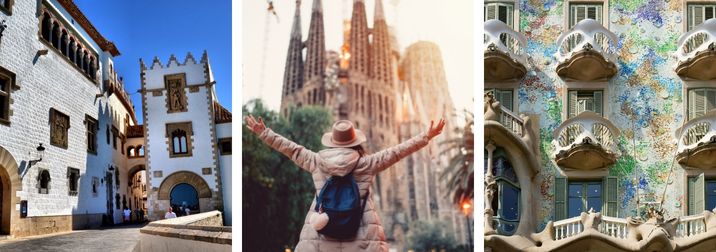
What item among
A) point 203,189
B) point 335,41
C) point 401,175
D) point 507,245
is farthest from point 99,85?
point 507,245

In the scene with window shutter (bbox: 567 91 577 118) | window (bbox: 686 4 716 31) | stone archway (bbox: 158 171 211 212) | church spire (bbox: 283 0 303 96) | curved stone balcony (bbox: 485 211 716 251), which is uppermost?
window (bbox: 686 4 716 31)

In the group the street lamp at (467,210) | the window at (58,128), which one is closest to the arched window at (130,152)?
the window at (58,128)

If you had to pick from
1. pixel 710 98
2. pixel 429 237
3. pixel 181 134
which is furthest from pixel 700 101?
pixel 181 134

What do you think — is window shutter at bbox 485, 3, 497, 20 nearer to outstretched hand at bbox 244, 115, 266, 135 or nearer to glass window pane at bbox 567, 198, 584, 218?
glass window pane at bbox 567, 198, 584, 218

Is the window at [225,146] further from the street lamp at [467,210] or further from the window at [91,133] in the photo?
the street lamp at [467,210]

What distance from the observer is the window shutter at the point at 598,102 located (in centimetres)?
1213

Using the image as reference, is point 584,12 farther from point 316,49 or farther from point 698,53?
point 316,49

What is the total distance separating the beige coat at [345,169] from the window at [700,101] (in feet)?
14.7

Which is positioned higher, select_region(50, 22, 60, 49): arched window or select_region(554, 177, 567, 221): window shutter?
select_region(50, 22, 60, 49): arched window

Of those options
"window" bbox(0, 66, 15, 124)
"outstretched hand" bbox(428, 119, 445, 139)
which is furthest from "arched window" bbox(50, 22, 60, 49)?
"outstretched hand" bbox(428, 119, 445, 139)

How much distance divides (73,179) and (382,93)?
386 centimetres

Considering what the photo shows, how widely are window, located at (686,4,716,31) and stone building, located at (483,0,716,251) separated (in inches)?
0.6

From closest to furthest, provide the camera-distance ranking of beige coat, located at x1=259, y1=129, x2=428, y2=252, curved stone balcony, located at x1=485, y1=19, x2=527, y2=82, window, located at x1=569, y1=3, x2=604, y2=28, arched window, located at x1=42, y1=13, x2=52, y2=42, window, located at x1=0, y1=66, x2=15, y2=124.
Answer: window, located at x1=0, y1=66, x2=15, y2=124, beige coat, located at x1=259, y1=129, x2=428, y2=252, arched window, located at x1=42, y1=13, x2=52, y2=42, curved stone balcony, located at x1=485, y1=19, x2=527, y2=82, window, located at x1=569, y1=3, x2=604, y2=28

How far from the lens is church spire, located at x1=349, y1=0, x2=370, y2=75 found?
32.8 ft
